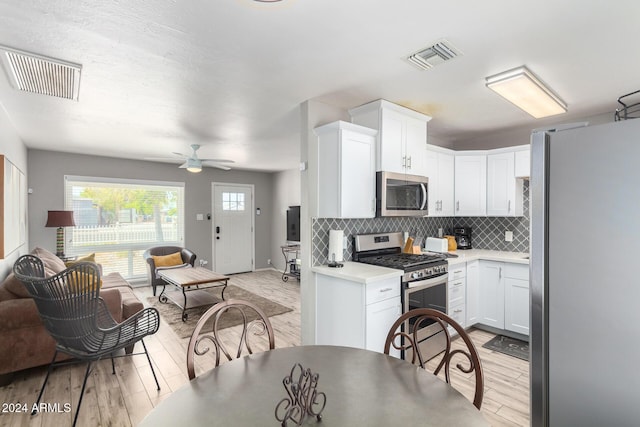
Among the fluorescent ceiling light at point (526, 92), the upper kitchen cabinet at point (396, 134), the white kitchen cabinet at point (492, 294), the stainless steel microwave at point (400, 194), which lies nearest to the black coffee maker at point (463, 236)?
the white kitchen cabinet at point (492, 294)

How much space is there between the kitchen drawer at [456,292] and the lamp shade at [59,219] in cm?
568

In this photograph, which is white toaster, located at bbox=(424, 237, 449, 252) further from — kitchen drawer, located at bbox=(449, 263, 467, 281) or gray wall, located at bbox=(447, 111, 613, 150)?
gray wall, located at bbox=(447, 111, 613, 150)

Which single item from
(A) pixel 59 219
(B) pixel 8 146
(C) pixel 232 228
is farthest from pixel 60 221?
(C) pixel 232 228

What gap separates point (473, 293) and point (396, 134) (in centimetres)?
206

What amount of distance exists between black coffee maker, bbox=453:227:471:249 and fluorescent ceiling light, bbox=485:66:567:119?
1.77m

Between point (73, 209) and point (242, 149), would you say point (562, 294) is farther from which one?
point (73, 209)

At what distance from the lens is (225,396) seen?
1.08 metres

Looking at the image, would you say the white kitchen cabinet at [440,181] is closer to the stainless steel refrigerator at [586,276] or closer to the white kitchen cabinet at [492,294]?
the white kitchen cabinet at [492,294]

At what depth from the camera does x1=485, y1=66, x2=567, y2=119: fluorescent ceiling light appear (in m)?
2.32

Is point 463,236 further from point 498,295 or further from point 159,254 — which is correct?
point 159,254

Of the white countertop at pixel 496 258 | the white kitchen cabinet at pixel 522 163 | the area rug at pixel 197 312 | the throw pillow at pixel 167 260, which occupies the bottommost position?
the area rug at pixel 197 312

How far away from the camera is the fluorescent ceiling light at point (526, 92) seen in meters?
2.32

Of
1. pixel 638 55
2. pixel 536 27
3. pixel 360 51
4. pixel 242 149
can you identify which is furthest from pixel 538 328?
pixel 242 149

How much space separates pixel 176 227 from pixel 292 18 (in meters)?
5.97
